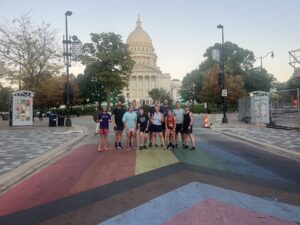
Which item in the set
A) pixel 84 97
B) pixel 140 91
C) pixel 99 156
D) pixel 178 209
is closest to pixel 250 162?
pixel 99 156

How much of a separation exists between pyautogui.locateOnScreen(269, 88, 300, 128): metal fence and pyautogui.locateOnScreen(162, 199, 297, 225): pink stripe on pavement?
18545 millimetres

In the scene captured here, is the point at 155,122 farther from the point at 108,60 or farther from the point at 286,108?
the point at 108,60

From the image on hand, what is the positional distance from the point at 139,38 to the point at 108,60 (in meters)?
73.5

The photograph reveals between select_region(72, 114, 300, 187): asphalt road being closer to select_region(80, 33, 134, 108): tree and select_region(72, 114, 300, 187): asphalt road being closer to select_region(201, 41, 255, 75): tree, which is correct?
select_region(80, 33, 134, 108): tree

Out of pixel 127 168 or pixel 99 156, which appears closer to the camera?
pixel 127 168

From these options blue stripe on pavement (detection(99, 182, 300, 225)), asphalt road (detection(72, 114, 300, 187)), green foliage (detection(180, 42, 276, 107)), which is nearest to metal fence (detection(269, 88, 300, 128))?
asphalt road (detection(72, 114, 300, 187))

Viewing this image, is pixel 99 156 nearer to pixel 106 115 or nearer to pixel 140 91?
pixel 106 115

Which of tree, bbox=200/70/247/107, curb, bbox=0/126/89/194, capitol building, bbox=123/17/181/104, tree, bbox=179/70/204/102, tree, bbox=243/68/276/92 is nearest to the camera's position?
curb, bbox=0/126/89/194

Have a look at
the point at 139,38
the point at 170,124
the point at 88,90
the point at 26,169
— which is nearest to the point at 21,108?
the point at 170,124

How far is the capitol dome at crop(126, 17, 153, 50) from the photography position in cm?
14338

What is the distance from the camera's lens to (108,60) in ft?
240

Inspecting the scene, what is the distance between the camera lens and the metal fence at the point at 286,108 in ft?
80.4

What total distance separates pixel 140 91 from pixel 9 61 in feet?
355

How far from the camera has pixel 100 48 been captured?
2950 inches
